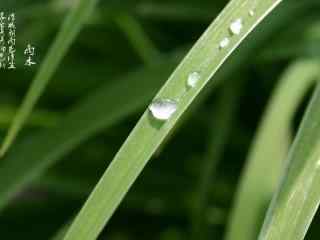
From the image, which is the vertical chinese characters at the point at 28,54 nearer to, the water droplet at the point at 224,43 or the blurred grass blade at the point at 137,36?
the blurred grass blade at the point at 137,36

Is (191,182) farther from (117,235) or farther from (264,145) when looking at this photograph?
(264,145)

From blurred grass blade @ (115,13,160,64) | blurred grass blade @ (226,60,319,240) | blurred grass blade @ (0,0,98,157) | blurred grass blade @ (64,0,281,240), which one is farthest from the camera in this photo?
blurred grass blade @ (115,13,160,64)

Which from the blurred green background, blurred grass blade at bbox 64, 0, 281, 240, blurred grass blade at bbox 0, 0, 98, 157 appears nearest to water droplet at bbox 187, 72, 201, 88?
blurred grass blade at bbox 64, 0, 281, 240

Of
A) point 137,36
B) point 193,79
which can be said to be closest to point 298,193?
point 193,79

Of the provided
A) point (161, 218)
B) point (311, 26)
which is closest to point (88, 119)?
point (311, 26)

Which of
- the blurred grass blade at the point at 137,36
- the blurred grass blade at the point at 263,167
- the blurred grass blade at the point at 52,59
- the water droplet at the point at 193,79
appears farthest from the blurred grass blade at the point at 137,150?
the blurred grass blade at the point at 137,36

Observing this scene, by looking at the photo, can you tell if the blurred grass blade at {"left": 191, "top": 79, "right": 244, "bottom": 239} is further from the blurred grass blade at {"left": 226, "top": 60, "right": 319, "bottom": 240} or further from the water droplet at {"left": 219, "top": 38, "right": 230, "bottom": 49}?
the water droplet at {"left": 219, "top": 38, "right": 230, "bottom": 49}

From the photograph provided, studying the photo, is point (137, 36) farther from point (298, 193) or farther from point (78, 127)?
point (298, 193)
